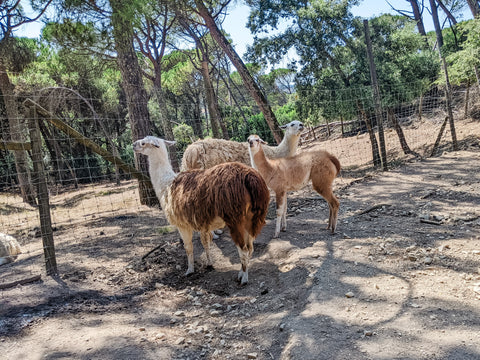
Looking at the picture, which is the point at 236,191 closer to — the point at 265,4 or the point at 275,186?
the point at 275,186

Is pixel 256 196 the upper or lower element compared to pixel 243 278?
upper

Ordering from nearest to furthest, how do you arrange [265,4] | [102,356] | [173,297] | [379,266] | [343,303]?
[102,356] → [343,303] → [379,266] → [173,297] → [265,4]

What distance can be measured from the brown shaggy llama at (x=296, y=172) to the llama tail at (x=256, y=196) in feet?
4.00

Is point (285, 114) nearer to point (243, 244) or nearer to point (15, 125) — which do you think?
point (15, 125)

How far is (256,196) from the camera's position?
3.96 metres

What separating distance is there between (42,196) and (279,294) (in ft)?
10.2

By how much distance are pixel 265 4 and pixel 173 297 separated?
1015 centimetres

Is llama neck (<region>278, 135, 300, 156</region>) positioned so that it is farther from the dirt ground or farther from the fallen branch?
the fallen branch

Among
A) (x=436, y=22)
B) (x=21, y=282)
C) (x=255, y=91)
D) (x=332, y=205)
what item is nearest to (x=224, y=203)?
(x=332, y=205)

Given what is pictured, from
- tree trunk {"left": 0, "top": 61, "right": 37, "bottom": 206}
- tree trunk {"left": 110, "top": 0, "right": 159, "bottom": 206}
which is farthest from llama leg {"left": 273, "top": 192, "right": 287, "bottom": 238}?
tree trunk {"left": 0, "top": 61, "right": 37, "bottom": 206}

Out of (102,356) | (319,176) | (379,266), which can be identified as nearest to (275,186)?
(319,176)

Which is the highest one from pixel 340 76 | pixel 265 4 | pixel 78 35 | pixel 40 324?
pixel 265 4

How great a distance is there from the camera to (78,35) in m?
8.52

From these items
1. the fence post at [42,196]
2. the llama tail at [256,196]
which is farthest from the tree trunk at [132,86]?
the llama tail at [256,196]
